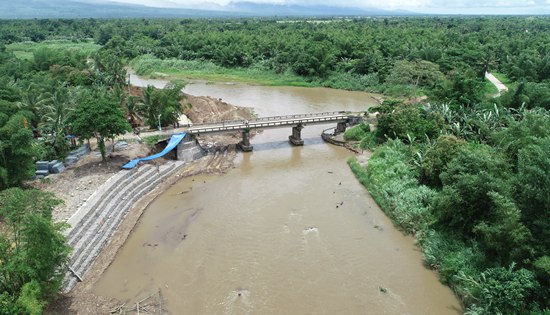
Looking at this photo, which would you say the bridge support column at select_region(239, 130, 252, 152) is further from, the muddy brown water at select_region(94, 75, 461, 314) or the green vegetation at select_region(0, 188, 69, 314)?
the green vegetation at select_region(0, 188, 69, 314)

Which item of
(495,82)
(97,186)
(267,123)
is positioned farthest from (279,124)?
(495,82)

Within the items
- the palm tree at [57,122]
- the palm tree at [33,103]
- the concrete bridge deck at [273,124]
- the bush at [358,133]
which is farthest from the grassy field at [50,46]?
the bush at [358,133]

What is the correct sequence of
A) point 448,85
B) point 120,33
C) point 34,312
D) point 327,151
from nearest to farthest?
point 34,312 < point 327,151 < point 448,85 < point 120,33

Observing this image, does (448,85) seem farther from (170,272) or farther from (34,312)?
(34,312)

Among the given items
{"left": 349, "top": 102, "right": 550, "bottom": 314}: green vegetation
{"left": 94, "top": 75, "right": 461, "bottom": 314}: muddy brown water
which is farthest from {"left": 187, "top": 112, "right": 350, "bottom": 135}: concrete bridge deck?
{"left": 349, "top": 102, "right": 550, "bottom": 314}: green vegetation

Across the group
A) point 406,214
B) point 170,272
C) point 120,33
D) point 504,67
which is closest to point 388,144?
point 406,214

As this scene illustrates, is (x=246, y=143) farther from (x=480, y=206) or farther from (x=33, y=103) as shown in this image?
(x=480, y=206)

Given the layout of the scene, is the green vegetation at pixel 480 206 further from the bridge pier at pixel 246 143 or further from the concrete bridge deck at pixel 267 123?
the bridge pier at pixel 246 143
